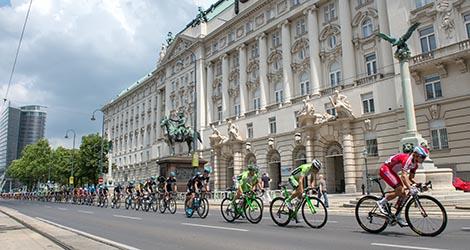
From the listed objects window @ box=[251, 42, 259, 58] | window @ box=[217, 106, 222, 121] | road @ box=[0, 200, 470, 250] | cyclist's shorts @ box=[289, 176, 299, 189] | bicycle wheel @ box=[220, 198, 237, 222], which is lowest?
road @ box=[0, 200, 470, 250]

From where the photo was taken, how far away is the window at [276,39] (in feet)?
142

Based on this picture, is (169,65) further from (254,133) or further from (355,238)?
(355,238)

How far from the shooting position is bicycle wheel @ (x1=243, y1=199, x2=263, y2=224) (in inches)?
488

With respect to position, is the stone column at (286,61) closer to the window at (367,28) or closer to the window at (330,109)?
the window at (330,109)

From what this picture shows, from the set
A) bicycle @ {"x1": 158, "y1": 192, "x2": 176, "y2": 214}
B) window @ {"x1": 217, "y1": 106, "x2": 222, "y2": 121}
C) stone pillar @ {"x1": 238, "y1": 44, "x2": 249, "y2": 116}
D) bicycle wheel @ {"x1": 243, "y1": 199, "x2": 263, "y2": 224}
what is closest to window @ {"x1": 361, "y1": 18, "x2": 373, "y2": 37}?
stone pillar @ {"x1": 238, "y1": 44, "x2": 249, "y2": 116}

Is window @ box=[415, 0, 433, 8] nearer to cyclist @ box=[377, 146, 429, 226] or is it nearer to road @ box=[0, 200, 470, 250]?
road @ box=[0, 200, 470, 250]

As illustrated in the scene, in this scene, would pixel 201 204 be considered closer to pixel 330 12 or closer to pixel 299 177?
pixel 299 177

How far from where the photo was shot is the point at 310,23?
38562mm

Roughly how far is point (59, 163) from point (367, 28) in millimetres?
79291

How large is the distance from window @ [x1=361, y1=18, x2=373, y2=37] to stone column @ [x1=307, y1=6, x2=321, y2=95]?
189 inches

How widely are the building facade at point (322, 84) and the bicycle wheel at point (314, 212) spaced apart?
19278 mm

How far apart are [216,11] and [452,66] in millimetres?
36510

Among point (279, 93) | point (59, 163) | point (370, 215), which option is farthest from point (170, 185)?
point (59, 163)

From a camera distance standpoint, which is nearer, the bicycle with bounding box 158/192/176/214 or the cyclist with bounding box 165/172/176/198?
the bicycle with bounding box 158/192/176/214
